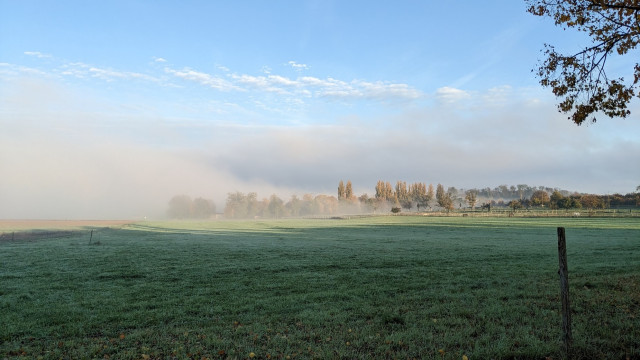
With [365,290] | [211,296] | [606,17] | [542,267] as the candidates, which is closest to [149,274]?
[211,296]

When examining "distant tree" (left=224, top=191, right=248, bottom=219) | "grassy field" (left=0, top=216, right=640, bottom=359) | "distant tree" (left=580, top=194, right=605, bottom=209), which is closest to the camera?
"grassy field" (left=0, top=216, right=640, bottom=359)

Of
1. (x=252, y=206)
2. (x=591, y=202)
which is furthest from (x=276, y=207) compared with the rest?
(x=591, y=202)

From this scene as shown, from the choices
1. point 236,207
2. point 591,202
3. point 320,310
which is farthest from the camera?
point 236,207

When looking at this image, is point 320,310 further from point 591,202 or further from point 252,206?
point 252,206

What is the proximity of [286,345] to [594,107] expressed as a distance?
11825mm

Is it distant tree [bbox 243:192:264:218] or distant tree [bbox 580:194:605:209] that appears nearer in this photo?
distant tree [bbox 580:194:605:209]

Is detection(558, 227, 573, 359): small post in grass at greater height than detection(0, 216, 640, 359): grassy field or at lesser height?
greater

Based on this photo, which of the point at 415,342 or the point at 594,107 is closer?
the point at 415,342

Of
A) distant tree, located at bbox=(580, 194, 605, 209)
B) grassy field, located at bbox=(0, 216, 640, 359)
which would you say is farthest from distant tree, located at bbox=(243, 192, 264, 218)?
grassy field, located at bbox=(0, 216, 640, 359)

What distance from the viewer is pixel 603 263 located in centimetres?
1733

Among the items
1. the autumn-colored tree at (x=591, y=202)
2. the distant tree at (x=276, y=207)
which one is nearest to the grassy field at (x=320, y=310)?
the autumn-colored tree at (x=591, y=202)

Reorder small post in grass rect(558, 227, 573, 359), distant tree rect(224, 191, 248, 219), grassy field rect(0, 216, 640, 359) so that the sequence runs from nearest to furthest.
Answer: small post in grass rect(558, 227, 573, 359) < grassy field rect(0, 216, 640, 359) < distant tree rect(224, 191, 248, 219)

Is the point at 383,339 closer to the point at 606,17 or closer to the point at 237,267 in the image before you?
the point at 606,17

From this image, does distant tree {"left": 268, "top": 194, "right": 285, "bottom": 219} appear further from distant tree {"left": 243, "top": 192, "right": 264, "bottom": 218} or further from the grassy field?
the grassy field
